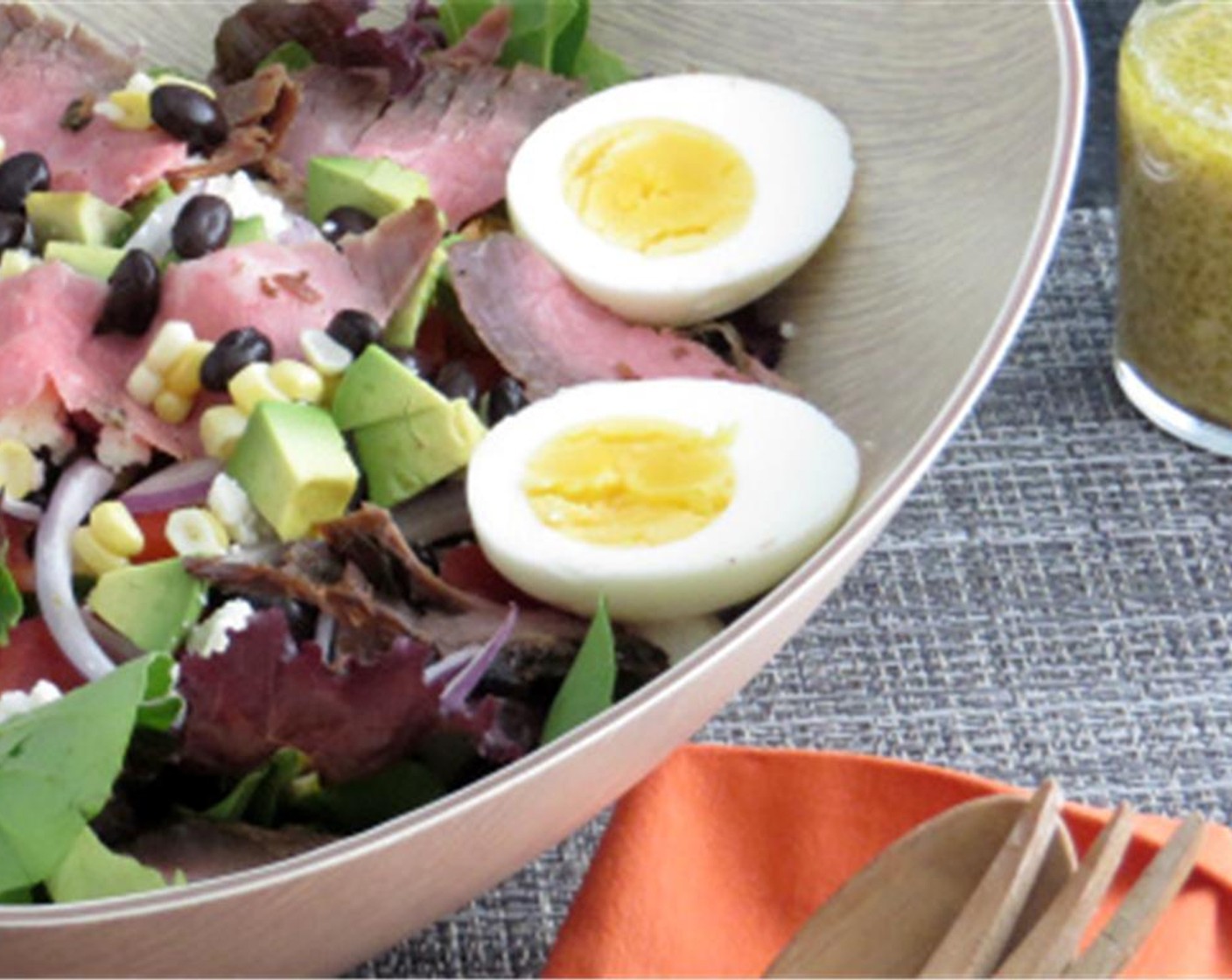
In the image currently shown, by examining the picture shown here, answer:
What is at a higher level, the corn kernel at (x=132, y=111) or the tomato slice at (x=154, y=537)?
the corn kernel at (x=132, y=111)

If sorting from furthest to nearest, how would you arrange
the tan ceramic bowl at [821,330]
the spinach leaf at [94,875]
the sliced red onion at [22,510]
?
the sliced red onion at [22,510] → the spinach leaf at [94,875] → the tan ceramic bowl at [821,330]

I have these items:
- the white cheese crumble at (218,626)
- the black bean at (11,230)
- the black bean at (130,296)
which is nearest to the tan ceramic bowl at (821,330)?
the white cheese crumble at (218,626)

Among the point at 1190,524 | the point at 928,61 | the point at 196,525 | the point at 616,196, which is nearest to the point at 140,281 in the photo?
the point at 196,525

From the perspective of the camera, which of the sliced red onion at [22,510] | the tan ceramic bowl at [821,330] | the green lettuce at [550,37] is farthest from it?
the green lettuce at [550,37]

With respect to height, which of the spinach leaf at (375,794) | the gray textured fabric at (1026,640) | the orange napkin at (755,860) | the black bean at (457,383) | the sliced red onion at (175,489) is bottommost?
the gray textured fabric at (1026,640)

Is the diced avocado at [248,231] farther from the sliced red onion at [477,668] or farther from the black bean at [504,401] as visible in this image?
the sliced red onion at [477,668]

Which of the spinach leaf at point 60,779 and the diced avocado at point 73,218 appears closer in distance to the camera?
the spinach leaf at point 60,779
